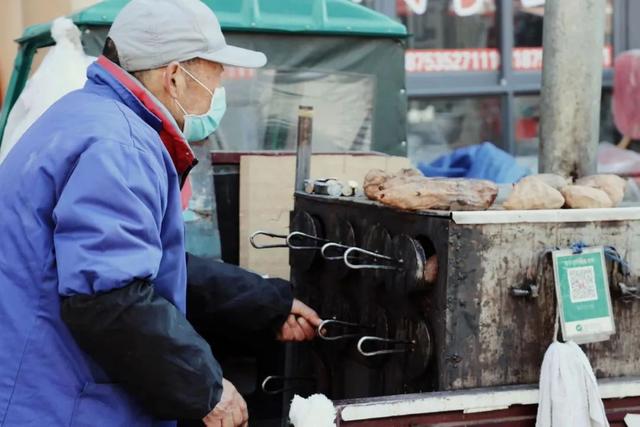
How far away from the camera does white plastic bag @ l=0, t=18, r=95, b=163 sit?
448 cm

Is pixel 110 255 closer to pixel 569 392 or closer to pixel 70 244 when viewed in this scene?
pixel 70 244

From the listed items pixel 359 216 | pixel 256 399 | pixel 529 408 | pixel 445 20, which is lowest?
pixel 256 399

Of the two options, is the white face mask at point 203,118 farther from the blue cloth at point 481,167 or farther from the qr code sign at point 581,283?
the blue cloth at point 481,167

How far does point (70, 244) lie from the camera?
207cm

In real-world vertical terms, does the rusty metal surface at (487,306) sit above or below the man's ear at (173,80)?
below

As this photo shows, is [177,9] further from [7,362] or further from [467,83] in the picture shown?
[467,83]

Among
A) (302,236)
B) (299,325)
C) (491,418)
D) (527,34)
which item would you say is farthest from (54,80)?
(527,34)

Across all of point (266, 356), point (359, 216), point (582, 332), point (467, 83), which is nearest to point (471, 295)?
point (582, 332)

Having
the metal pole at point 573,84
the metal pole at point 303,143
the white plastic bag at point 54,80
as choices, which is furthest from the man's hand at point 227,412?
the white plastic bag at point 54,80

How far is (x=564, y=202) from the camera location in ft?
9.24

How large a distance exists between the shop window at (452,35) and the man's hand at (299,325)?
14.5 feet

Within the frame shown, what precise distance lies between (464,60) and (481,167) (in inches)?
95.3

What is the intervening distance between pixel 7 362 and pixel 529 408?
56.7 inches

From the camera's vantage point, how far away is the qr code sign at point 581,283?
2689mm
